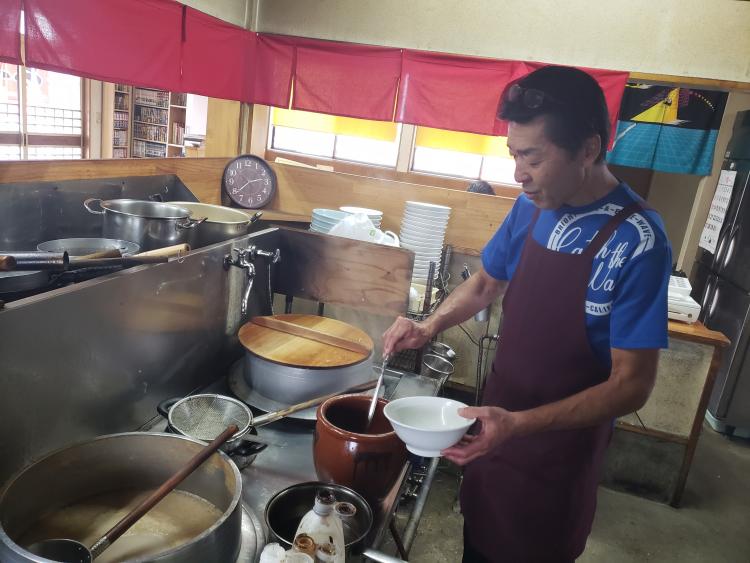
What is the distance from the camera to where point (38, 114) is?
7.43m

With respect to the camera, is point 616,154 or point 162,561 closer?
point 162,561

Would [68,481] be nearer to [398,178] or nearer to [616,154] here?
[616,154]

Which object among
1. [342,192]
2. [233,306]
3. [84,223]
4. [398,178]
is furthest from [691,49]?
[84,223]

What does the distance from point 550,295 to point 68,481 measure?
1.18 meters

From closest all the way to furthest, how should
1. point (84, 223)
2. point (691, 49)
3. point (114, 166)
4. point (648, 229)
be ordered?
point (648, 229) < point (84, 223) < point (114, 166) < point (691, 49)

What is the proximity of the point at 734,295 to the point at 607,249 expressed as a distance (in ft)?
12.4

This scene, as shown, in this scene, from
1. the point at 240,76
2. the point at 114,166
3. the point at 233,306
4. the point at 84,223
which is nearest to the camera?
the point at 233,306

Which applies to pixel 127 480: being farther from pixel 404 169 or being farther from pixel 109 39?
pixel 404 169

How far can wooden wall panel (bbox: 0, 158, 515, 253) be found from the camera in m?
3.62

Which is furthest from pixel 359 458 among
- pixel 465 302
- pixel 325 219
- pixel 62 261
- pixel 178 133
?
pixel 178 133

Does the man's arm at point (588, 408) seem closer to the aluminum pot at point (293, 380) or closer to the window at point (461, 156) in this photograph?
the aluminum pot at point (293, 380)

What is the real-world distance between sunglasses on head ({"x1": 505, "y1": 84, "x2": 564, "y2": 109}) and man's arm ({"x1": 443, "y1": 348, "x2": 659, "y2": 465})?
0.59 meters

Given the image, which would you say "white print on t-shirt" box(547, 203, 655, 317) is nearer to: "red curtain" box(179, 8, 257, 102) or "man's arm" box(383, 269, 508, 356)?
"man's arm" box(383, 269, 508, 356)

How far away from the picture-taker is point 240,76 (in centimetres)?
425
